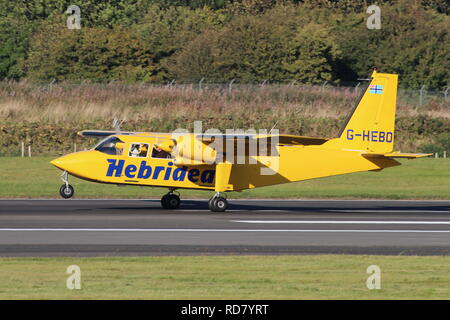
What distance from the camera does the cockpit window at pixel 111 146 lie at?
28031mm

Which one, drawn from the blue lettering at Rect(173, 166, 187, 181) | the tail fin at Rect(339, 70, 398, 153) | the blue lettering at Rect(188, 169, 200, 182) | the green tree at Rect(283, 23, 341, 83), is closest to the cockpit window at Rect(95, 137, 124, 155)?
the blue lettering at Rect(173, 166, 187, 181)

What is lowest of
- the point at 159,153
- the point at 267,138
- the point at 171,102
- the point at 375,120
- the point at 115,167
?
the point at 115,167

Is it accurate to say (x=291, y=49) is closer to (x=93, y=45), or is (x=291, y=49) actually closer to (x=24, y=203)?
(x=93, y=45)

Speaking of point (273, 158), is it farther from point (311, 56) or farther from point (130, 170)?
point (311, 56)

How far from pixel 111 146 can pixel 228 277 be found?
43.3ft

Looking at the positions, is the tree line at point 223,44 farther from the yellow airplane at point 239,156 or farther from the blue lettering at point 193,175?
the blue lettering at point 193,175

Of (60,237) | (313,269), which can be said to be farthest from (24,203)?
(313,269)

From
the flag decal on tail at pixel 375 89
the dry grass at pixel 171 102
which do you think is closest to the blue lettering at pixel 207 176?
the flag decal on tail at pixel 375 89

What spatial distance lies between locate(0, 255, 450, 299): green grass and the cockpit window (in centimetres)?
1057

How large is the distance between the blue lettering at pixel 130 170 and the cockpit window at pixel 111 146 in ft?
1.80

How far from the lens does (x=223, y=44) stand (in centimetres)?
6400

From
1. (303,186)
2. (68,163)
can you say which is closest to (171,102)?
(303,186)

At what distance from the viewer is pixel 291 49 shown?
63.2 metres

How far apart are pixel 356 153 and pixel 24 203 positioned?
37.4 ft
